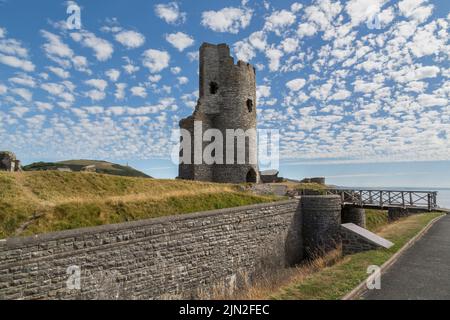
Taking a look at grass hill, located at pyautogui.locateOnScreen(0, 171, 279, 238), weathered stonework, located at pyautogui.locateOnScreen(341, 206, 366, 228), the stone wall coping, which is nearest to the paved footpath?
the stone wall coping

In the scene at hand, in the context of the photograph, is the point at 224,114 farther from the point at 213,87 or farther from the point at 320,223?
the point at 320,223

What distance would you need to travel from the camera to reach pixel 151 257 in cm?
885

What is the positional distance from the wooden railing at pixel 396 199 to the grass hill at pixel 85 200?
7.95 m

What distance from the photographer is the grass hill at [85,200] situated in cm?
866

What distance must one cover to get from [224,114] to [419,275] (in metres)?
18.7

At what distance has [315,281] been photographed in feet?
24.6

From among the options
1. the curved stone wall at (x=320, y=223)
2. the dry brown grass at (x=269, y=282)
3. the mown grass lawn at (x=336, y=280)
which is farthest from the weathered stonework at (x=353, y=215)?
the mown grass lawn at (x=336, y=280)

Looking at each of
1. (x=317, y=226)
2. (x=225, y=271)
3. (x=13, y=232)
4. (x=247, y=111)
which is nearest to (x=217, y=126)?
(x=247, y=111)

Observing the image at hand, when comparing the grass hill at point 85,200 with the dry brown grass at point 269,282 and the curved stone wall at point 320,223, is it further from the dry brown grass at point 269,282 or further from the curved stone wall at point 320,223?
the dry brown grass at point 269,282

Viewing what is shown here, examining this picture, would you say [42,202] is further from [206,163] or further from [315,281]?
[206,163]

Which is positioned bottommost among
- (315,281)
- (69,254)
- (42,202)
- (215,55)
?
(315,281)

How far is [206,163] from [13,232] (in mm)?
16448

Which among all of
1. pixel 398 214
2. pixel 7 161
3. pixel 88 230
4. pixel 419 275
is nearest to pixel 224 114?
pixel 7 161

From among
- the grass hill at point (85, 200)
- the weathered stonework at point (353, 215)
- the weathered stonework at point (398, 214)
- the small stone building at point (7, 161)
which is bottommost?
the weathered stonework at point (398, 214)
